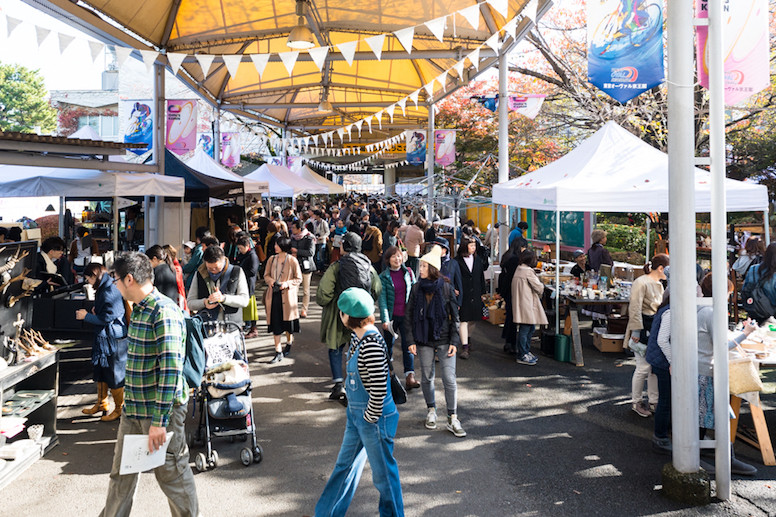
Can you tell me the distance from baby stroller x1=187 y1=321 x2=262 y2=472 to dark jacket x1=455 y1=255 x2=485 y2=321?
3.71m

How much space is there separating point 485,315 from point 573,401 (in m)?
4.38

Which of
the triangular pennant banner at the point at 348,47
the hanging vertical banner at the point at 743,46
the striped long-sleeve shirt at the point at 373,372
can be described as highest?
the triangular pennant banner at the point at 348,47

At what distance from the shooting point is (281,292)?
8.13m

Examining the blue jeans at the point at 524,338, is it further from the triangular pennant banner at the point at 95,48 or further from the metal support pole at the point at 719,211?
the triangular pennant banner at the point at 95,48

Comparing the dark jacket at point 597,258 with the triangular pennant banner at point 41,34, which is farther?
the dark jacket at point 597,258

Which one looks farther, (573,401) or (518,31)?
(518,31)

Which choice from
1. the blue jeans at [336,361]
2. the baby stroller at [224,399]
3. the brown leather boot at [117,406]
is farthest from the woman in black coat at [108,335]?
the blue jeans at [336,361]

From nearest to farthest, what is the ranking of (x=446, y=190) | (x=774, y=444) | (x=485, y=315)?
(x=774, y=444), (x=485, y=315), (x=446, y=190)

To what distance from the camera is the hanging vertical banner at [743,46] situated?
15.5 feet

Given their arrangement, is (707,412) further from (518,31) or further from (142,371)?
(518,31)

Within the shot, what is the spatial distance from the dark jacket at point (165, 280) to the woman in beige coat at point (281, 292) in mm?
1647

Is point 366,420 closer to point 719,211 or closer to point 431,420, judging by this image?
point 431,420

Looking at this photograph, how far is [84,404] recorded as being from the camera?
648 centimetres

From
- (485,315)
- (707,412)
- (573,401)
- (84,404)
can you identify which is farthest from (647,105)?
(84,404)
